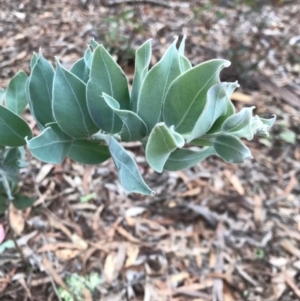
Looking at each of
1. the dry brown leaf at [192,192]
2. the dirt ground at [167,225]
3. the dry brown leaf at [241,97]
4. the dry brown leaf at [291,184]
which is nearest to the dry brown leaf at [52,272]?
the dirt ground at [167,225]

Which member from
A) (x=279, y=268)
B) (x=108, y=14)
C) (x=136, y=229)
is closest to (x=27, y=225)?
(x=136, y=229)

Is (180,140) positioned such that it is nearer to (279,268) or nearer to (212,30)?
(279,268)

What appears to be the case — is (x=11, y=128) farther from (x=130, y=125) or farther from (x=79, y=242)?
(x=79, y=242)

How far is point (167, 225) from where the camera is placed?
164cm

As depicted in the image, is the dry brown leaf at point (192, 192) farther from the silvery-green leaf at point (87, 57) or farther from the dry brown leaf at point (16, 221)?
the silvery-green leaf at point (87, 57)

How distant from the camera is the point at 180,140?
0.60 m

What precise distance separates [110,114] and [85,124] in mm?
59

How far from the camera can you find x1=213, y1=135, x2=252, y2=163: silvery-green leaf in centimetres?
66

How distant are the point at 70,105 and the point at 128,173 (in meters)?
0.17

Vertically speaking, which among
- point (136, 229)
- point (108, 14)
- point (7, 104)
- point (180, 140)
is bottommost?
point (136, 229)

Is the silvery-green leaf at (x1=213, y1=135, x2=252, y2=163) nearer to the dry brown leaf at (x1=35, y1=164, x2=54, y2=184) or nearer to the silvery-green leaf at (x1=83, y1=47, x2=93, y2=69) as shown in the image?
the silvery-green leaf at (x1=83, y1=47, x2=93, y2=69)

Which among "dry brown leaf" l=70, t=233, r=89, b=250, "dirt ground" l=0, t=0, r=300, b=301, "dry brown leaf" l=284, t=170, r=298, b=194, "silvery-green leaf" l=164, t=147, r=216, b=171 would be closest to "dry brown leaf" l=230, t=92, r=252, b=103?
"dirt ground" l=0, t=0, r=300, b=301

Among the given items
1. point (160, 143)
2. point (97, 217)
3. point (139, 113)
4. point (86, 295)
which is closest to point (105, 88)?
point (139, 113)

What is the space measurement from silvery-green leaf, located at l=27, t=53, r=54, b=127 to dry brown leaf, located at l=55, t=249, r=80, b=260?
0.75 meters
